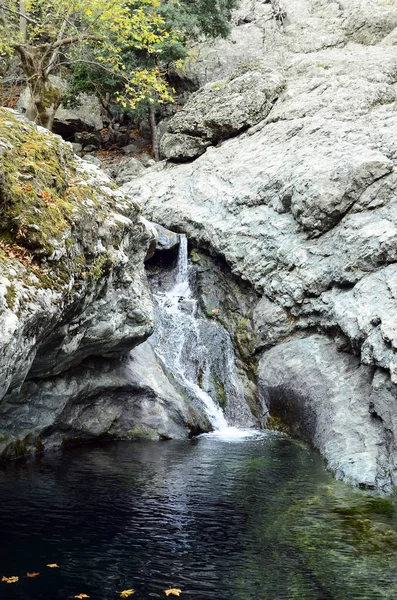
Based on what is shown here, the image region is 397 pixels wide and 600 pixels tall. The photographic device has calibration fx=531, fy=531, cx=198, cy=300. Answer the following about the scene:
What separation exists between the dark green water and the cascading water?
154 inches

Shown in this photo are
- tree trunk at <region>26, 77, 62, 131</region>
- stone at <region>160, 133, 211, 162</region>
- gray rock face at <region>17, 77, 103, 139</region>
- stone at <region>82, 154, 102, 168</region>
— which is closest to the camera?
tree trunk at <region>26, 77, 62, 131</region>

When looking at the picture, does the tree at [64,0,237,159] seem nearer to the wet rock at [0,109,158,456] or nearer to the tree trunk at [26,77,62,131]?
the tree trunk at [26,77,62,131]

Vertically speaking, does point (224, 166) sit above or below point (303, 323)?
above

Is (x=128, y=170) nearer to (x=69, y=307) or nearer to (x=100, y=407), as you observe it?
(x=100, y=407)

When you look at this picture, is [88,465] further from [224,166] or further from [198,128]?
[198,128]

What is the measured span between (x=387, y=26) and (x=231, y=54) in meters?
9.13

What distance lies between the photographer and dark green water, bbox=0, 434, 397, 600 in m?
6.91

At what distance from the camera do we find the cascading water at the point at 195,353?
55.7ft

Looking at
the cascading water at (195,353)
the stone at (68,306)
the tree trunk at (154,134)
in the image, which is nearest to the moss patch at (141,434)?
the stone at (68,306)

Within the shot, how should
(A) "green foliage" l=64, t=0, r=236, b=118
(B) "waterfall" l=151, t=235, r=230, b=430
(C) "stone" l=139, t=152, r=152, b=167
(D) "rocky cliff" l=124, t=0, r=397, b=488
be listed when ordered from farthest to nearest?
1. (C) "stone" l=139, t=152, r=152, b=167
2. (A) "green foliage" l=64, t=0, r=236, b=118
3. (B) "waterfall" l=151, t=235, r=230, b=430
4. (D) "rocky cliff" l=124, t=0, r=397, b=488

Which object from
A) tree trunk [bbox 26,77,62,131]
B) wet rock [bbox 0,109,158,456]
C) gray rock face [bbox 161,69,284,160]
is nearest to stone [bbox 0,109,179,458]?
wet rock [bbox 0,109,158,456]

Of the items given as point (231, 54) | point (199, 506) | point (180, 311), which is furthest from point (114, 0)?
point (231, 54)

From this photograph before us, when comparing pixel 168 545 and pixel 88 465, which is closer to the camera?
pixel 168 545

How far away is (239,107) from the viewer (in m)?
25.5
